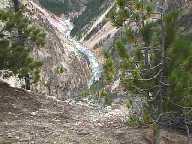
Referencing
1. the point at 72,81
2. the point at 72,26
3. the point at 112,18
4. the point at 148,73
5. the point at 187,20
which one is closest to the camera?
the point at 112,18

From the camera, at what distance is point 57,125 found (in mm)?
19328

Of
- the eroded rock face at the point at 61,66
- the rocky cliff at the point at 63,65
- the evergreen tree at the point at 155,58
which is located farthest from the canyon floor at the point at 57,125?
the eroded rock face at the point at 61,66

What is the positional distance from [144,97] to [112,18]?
3259 millimetres

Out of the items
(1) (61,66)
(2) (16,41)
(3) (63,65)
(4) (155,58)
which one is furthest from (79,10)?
(4) (155,58)

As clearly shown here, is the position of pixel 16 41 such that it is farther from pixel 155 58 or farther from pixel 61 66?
pixel 61 66

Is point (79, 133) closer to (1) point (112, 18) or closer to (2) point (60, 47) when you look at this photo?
(1) point (112, 18)

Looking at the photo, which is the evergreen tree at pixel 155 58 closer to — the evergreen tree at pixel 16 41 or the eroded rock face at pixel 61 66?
the evergreen tree at pixel 16 41

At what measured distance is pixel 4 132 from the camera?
17.6m

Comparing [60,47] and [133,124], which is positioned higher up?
[60,47]

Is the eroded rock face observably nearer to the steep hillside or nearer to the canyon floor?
the steep hillside

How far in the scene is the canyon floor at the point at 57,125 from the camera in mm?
17531

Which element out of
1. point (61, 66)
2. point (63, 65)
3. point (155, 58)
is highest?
point (63, 65)

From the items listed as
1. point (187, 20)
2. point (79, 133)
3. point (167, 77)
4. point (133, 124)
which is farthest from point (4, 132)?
point (187, 20)

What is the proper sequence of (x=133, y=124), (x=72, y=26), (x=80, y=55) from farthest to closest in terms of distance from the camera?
1. (x=72, y=26)
2. (x=80, y=55)
3. (x=133, y=124)
